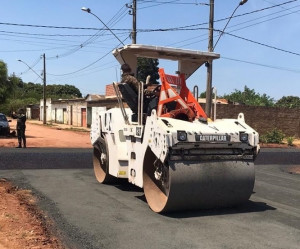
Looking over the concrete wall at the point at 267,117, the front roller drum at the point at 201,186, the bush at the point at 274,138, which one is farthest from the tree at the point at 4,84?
the front roller drum at the point at 201,186

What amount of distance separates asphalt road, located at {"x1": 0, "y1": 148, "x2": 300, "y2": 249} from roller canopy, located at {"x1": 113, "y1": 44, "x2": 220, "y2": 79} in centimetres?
259

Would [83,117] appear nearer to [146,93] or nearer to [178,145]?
[146,93]

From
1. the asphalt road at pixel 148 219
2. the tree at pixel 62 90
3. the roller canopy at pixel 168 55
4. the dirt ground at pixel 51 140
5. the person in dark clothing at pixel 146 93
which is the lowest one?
the dirt ground at pixel 51 140

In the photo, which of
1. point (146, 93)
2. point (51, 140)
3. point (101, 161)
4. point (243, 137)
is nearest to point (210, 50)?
point (51, 140)

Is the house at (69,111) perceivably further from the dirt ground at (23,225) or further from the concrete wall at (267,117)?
the dirt ground at (23,225)

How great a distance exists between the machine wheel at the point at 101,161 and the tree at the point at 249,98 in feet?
150

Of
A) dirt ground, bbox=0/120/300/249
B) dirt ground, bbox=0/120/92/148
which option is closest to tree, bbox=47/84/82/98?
dirt ground, bbox=0/120/92/148

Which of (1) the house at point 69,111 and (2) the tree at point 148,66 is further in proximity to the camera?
(1) the house at point 69,111

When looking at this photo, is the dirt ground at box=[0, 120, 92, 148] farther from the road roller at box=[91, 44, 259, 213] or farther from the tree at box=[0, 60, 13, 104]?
the road roller at box=[91, 44, 259, 213]

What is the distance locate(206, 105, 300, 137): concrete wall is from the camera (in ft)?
107

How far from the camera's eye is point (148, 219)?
254 inches

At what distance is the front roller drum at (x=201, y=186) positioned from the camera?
6.40 meters

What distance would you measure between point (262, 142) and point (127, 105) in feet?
73.3

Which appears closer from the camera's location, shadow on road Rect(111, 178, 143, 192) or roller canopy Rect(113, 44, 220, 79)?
roller canopy Rect(113, 44, 220, 79)
